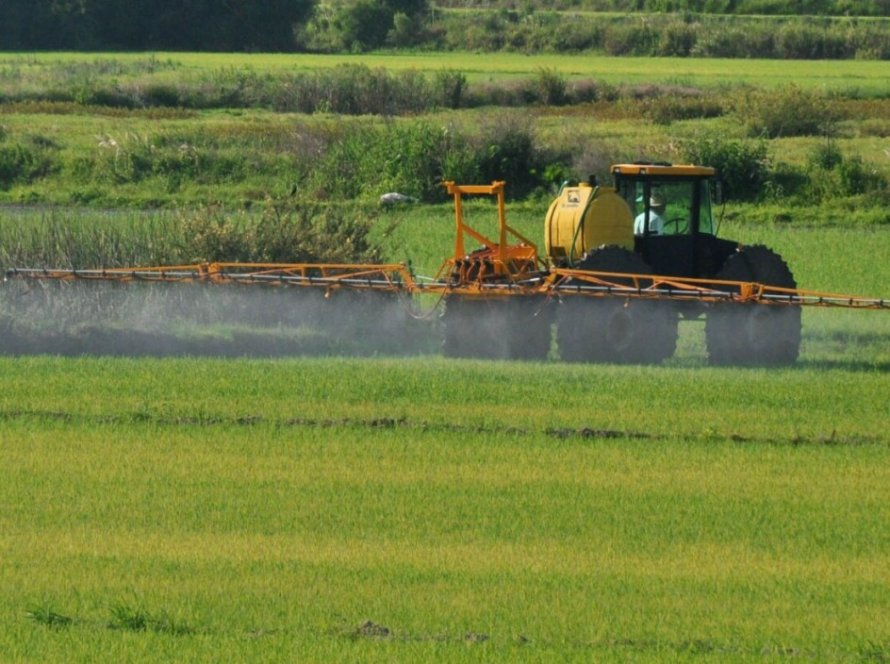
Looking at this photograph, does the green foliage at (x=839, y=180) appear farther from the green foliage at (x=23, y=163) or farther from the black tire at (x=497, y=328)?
the black tire at (x=497, y=328)

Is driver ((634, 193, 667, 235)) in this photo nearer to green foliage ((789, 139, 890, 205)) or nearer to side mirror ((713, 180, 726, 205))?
side mirror ((713, 180, 726, 205))

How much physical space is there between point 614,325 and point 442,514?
6256mm

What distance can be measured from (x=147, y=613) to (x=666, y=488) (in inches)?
156

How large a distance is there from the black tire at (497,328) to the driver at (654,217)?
1657 mm

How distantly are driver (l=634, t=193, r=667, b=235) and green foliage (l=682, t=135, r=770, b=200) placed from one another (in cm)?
1409

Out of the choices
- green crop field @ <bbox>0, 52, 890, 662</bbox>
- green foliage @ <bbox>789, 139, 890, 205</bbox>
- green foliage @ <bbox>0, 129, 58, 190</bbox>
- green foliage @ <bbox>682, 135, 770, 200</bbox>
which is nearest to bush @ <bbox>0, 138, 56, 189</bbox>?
green foliage @ <bbox>0, 129, 58, 190</bbox>

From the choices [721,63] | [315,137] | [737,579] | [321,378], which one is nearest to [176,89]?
[315,137]

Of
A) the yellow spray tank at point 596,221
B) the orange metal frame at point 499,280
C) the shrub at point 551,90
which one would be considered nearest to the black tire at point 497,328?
the orange metal frame at point 499,280

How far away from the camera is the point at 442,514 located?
10125mm

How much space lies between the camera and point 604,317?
16.0m

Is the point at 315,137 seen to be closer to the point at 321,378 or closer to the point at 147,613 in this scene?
the point at 321,378

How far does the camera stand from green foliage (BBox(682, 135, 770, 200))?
3141cm

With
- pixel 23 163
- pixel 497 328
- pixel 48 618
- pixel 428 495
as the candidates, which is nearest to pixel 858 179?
pixel 23 163

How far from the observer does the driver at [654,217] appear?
680 inches
